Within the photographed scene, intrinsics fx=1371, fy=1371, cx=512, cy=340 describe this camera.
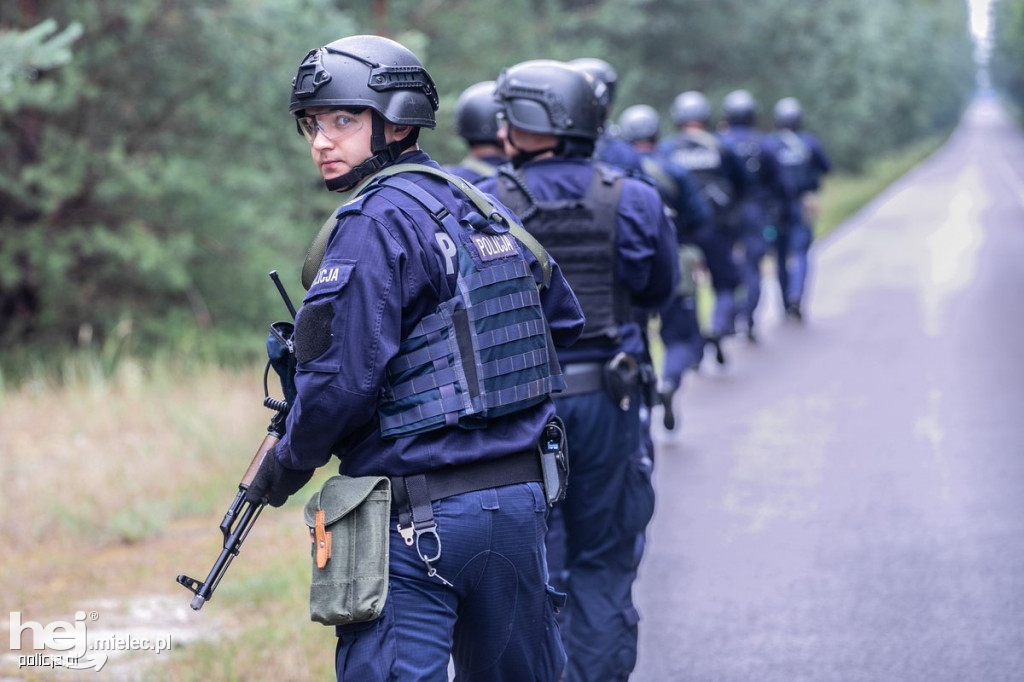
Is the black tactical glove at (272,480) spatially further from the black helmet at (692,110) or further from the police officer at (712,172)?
the black helmet at (692,110)

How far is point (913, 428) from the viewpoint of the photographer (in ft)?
29.5

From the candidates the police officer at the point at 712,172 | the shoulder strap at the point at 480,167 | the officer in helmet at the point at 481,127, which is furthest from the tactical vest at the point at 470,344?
the police officer at the point at 712,172

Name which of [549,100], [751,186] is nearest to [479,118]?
[549,100]

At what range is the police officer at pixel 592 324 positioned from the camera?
175 inches

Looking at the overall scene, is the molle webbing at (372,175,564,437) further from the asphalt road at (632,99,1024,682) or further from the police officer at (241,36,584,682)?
the asphalt road at (632,99,1024,682)

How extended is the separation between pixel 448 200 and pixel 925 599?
3381mm

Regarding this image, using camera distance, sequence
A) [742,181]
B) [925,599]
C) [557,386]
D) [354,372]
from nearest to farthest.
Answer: [354,372]
[557,386]
[925,599]
[742,181]

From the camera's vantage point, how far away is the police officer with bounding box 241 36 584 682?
2.98m

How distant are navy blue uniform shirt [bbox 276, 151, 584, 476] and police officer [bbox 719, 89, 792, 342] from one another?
348 inches

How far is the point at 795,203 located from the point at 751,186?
1.59 m

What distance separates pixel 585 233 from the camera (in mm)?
4609

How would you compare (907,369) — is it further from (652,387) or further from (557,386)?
(557,386)

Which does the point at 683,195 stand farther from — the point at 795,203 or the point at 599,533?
the point at 795,203

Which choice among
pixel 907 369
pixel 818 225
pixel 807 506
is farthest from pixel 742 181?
pixel 818 225
